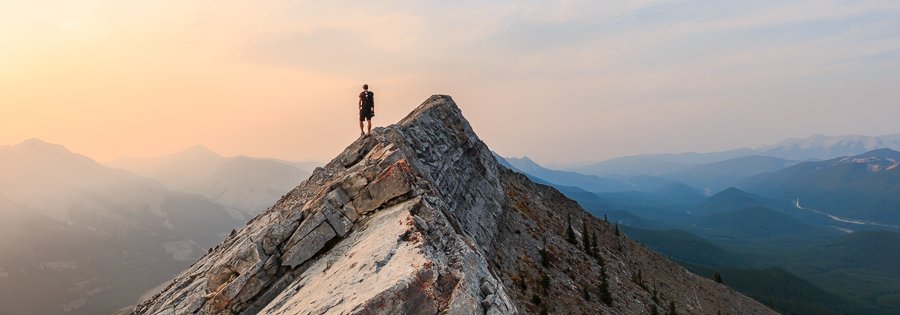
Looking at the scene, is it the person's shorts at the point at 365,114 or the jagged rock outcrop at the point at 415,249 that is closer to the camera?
the jagged rock outcrop at the point at 415,249

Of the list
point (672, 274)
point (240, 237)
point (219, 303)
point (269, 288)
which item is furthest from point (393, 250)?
point (672, 274)

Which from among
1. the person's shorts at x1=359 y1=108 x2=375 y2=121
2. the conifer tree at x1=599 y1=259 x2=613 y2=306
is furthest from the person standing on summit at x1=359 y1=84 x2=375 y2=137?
the conifer tree at x1=599 y1=259 x2=613 y2=306

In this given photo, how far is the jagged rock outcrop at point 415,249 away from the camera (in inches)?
752

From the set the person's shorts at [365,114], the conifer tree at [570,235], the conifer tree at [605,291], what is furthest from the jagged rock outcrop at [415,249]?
the person's shorts at [365,114]

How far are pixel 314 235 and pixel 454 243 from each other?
340 inches

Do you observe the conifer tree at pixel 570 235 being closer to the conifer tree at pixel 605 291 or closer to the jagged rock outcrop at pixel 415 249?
the jagged rock outcrop at pixel 415 249

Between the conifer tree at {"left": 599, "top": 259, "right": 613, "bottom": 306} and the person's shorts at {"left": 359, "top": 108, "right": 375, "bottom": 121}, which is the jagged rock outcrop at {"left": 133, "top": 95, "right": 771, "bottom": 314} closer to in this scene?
the conifer tree at {"left": 599, "top": 259, "right": 613, "bottom": 306}

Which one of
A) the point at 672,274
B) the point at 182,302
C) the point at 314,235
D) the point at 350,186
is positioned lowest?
the point at 672,274

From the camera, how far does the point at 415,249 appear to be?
65.9ft

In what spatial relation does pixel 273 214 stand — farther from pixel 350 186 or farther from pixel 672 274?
pixel 672 274

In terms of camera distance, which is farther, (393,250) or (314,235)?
(314,235)

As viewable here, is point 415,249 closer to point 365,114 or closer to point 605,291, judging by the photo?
point 365,114

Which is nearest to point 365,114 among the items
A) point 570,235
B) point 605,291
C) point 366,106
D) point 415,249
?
point 366,106

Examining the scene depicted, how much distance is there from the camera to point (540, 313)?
3431 cm
